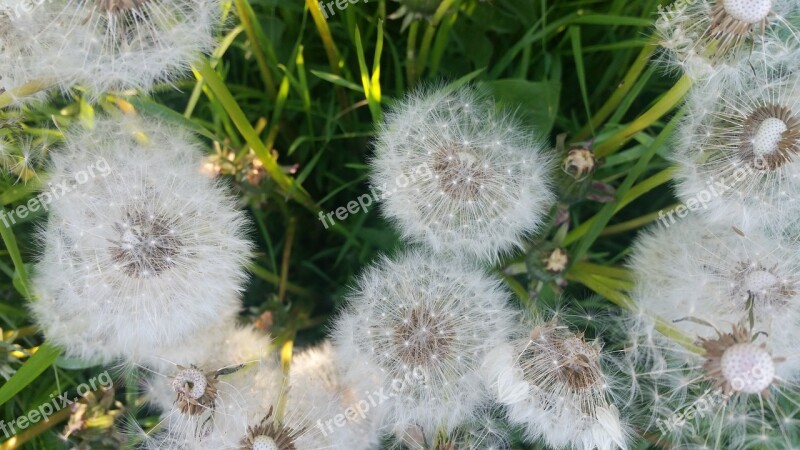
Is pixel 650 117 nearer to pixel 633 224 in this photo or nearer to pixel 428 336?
pixel 633 224

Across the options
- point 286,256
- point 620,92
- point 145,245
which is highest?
point 145,245

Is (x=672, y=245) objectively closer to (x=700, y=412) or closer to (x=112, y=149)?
(x=700, y=412)

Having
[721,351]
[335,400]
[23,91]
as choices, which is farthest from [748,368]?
[23,91]

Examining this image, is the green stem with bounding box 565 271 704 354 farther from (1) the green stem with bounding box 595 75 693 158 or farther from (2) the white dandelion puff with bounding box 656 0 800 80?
(2) the white dandelion puff with bounding box 656 0 800 80

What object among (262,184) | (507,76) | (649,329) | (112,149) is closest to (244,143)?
(262,184)

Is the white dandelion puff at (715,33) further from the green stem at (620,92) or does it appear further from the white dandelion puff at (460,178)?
the white dandelion puff at (460,178)

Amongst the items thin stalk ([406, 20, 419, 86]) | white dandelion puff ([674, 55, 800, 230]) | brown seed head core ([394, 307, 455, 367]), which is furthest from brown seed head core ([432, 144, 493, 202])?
white dandelion puff ([674, 55, 800, 230])
